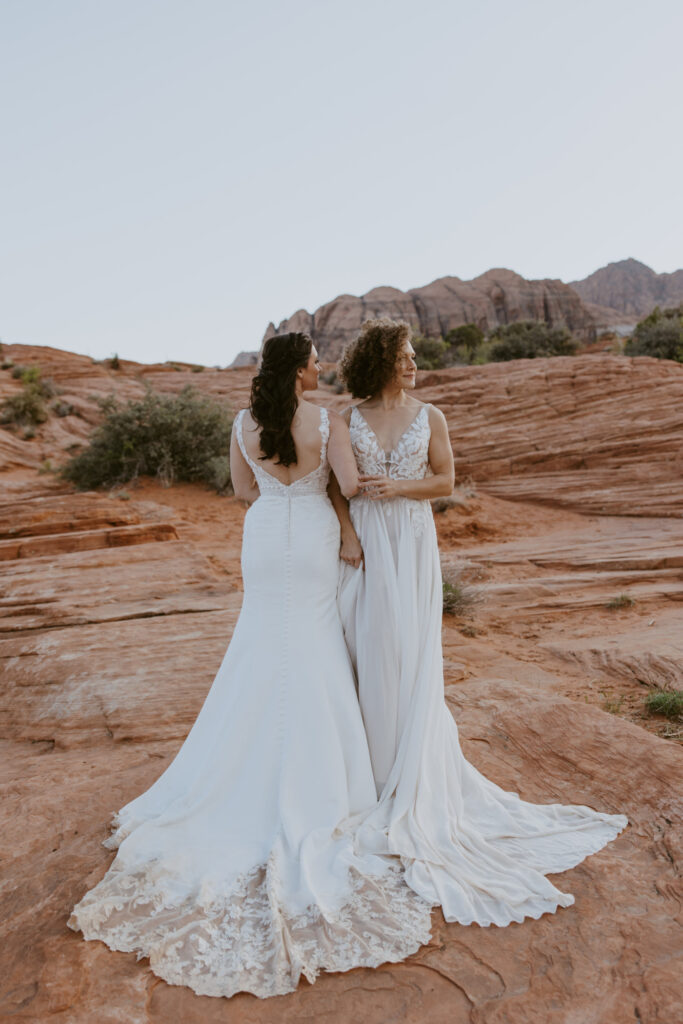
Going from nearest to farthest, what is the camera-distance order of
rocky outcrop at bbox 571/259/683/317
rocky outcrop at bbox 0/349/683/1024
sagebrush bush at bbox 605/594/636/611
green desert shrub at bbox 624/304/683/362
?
rocky outcrop at bbox 0/349/683/1024 → sagebrush bush at bbox 605/594/636/611 → green desert shrub at bbox 624/304/683/362 → rocky outcrop at bbox 571/259/683/317

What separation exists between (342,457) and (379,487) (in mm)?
233

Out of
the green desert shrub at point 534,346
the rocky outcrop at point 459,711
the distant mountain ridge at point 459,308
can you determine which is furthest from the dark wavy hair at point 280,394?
the distant mountain ridge at point 459,308

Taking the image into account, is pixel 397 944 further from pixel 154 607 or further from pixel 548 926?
pixel 154 607

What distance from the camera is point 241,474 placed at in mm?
3467

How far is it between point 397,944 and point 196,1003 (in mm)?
692

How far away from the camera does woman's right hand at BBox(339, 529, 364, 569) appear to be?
3367mm

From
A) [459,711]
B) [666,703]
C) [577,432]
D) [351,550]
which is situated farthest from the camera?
[577,432]

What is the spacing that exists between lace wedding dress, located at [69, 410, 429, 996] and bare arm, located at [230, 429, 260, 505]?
0.10 meters

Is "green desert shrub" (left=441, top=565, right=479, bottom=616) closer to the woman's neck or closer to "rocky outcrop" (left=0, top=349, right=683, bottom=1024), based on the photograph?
"rocky outcrop" (left=0, top=349, right=683, bottom=1024)

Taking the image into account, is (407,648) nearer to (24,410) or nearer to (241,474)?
(241,474)

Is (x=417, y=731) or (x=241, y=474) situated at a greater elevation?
(x=241, y=474)

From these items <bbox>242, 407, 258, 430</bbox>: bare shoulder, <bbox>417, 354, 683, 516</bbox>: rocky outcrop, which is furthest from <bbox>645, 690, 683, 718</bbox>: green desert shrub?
<bbox>417, 354, 683, 516</bbox>: rocky outcrop

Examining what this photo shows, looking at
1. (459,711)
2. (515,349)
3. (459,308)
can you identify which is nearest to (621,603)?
(459,711)

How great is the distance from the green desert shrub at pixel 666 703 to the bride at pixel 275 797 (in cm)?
264
